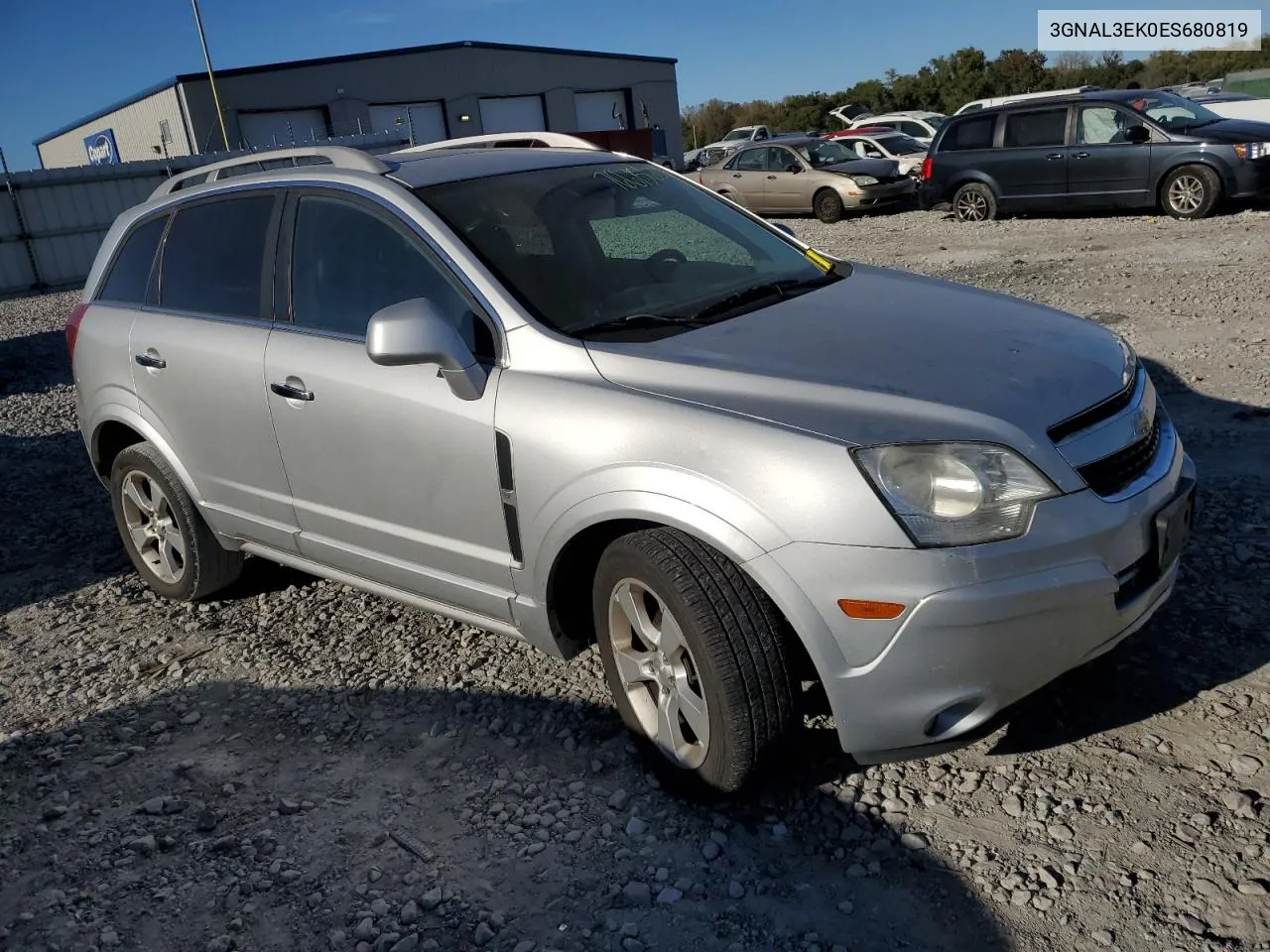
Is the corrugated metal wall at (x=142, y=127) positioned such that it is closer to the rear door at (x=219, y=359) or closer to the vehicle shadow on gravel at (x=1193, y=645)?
the rear door at (x=219, y=359)

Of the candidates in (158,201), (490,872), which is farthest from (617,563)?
(158,201)

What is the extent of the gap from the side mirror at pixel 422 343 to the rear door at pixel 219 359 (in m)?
1.02

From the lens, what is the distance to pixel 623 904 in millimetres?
2748

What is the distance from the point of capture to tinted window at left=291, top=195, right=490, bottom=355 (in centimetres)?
350

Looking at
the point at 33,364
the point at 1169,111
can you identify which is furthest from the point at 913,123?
the point at 33,364

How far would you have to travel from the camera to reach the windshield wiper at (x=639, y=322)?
10.9 ft

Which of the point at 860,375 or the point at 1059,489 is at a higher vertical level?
the point at 860,375

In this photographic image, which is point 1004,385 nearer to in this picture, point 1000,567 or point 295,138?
point 1000,567

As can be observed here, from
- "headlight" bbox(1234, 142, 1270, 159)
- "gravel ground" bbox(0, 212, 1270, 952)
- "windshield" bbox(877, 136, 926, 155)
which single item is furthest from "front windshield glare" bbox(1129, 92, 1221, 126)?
"gravel ground" bbox(0, 212, 1270, 952)

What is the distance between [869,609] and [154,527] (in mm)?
3573

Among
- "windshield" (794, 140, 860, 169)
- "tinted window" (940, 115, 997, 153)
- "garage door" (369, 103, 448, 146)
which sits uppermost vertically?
"garage door" (369, 103, 448, 146)

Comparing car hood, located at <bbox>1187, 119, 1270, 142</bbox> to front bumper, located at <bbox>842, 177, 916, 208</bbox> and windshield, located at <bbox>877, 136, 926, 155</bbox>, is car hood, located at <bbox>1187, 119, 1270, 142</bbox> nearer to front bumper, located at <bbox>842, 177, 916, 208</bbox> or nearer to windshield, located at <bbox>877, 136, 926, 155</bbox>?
front bumper, located at <bbox>842, 177, 916, 208</bbox>

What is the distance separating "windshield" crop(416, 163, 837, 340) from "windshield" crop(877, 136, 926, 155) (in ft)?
60.4

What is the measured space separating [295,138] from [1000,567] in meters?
41.3
